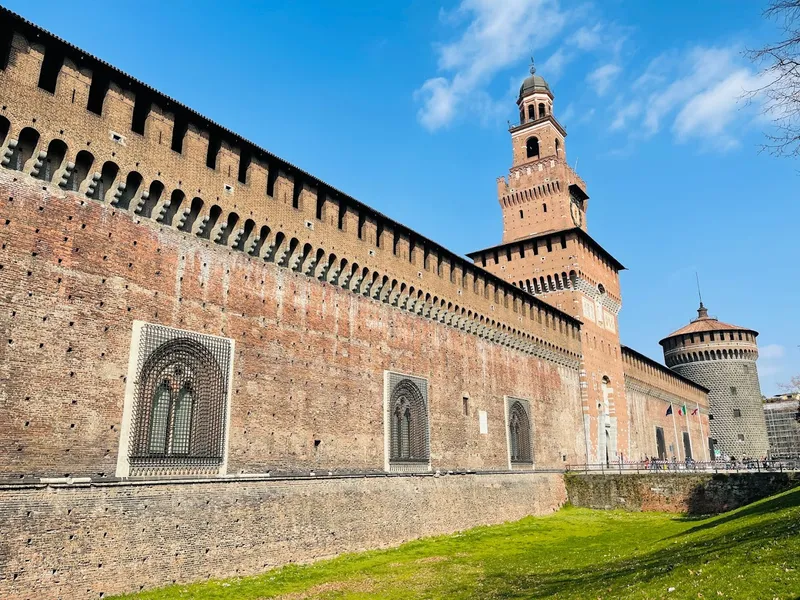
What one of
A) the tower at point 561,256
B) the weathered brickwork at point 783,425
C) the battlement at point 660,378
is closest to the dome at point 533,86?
the tower at point 561,256

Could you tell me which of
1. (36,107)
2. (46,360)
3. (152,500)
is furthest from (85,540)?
(36,107)

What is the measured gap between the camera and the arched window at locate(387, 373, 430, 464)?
62.8ft

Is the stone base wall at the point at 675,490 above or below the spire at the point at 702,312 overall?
below

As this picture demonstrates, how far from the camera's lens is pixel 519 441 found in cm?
2630

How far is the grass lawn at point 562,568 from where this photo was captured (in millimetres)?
8023

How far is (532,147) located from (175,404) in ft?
103

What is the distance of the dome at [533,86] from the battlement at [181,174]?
21.5 meters

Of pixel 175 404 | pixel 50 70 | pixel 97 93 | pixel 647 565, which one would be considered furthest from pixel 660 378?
pixel 50 70

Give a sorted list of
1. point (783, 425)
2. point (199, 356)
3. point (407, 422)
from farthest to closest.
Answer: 1. point (783, 425)
2. point (407, 422)
3. point (199, 356)

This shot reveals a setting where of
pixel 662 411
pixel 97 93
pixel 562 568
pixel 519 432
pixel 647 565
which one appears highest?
pixel 97 93

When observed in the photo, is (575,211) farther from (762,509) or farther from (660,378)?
(762,509)

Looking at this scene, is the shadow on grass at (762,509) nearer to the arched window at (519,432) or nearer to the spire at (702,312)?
the arched window at (519,432)

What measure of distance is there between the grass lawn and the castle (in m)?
0.87

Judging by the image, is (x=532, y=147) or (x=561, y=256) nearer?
(x=561, y=256)
